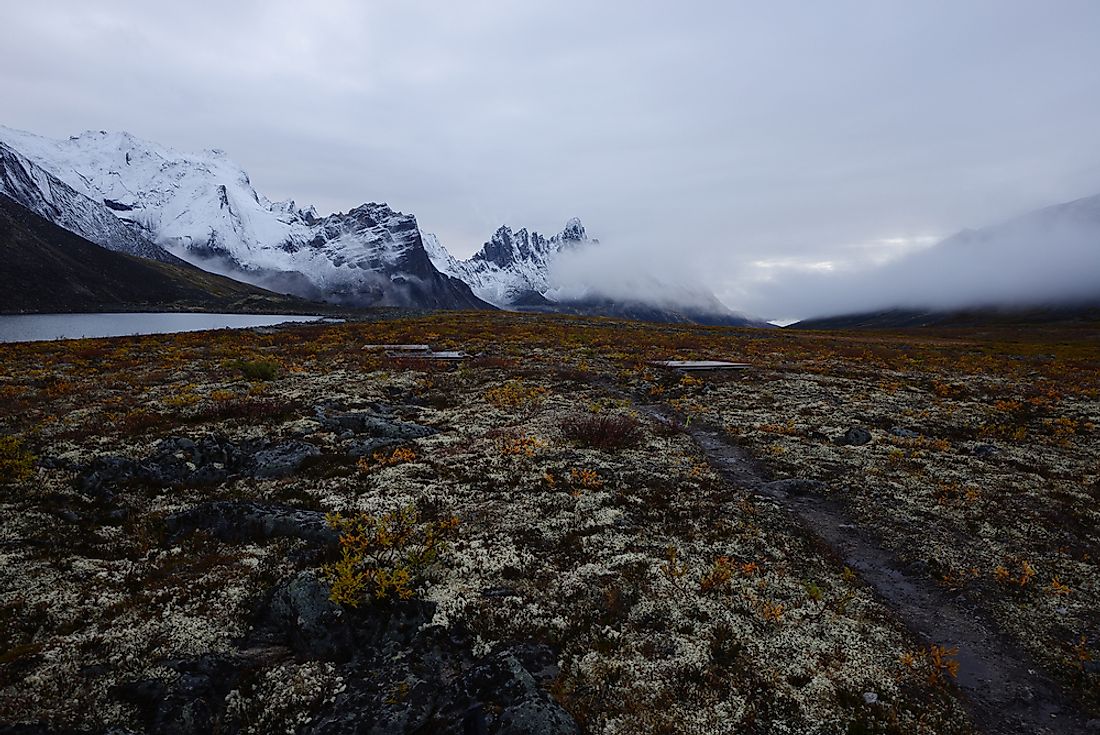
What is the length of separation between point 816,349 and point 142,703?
63.3m

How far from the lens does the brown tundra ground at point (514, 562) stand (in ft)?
28.7

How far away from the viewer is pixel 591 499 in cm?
1616

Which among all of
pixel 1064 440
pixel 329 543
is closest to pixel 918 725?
pixel 329 543

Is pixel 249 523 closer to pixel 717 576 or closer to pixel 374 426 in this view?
pixel 374 426

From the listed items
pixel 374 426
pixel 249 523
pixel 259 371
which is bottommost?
pixel 249 523

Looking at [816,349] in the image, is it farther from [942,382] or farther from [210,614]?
[210,614]

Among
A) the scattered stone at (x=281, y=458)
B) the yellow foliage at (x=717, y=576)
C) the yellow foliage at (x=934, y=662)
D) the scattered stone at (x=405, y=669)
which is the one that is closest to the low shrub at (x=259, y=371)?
the scattered stone at (x=281, y=458)

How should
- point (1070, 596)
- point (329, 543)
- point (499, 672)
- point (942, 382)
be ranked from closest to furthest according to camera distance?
point (499, 672)
point (1070, 596)
point (329, 543)
point (942, 382)

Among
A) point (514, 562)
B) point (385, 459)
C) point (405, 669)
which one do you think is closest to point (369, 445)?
point (385, 459)

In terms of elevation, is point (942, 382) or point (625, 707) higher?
point (942, 382)

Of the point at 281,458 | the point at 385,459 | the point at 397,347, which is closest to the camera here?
the point at 281,458

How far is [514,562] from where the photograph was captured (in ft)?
41.7

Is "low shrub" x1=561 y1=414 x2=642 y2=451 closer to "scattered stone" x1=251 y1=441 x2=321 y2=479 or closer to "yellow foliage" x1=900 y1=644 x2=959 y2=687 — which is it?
"scattered stone" x1=251 y1=441 x2=321 y2=479

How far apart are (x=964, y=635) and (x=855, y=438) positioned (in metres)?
13.5
